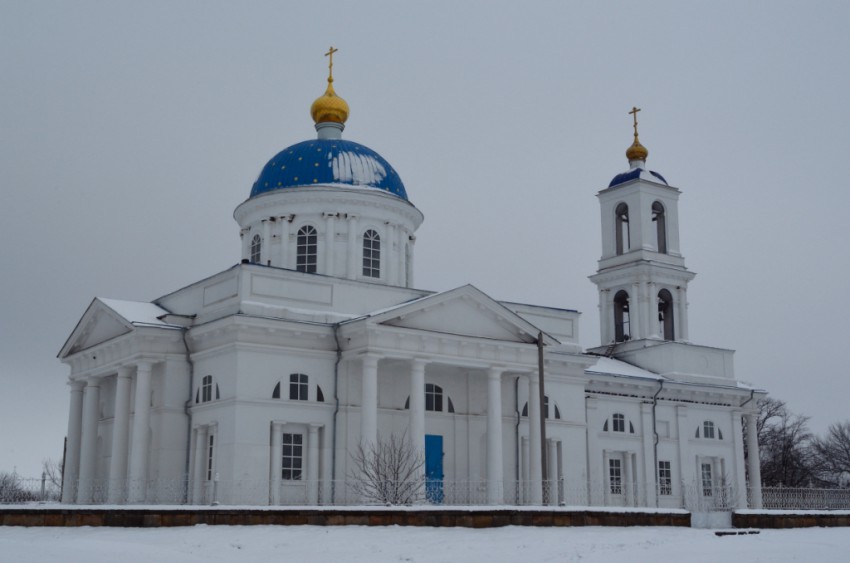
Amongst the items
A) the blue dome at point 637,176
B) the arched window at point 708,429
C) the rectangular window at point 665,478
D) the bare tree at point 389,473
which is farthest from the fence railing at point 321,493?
the blue dome at point 637,176

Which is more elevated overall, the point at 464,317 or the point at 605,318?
the point at 605,318

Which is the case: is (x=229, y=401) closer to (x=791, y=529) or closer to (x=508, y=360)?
(x=508, y=360)

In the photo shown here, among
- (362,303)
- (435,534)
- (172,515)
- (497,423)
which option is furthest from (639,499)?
(172,515)

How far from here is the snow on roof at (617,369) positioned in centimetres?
3660

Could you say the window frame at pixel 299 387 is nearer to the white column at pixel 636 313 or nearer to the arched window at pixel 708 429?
the white column at pixel 636 313

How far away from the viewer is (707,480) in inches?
1518

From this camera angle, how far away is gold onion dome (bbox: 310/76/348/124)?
35.9 meters

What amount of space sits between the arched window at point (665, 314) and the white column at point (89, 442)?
2071 centimetres

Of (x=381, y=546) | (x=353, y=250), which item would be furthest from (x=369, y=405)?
(x=381, y=546)

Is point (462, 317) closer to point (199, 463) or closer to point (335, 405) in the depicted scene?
point (335, 405)

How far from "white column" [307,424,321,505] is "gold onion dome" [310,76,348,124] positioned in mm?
12670

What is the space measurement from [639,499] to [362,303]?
1271 centimetres

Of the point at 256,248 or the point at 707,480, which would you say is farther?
the point at 707,480

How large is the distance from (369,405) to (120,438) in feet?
23.2
